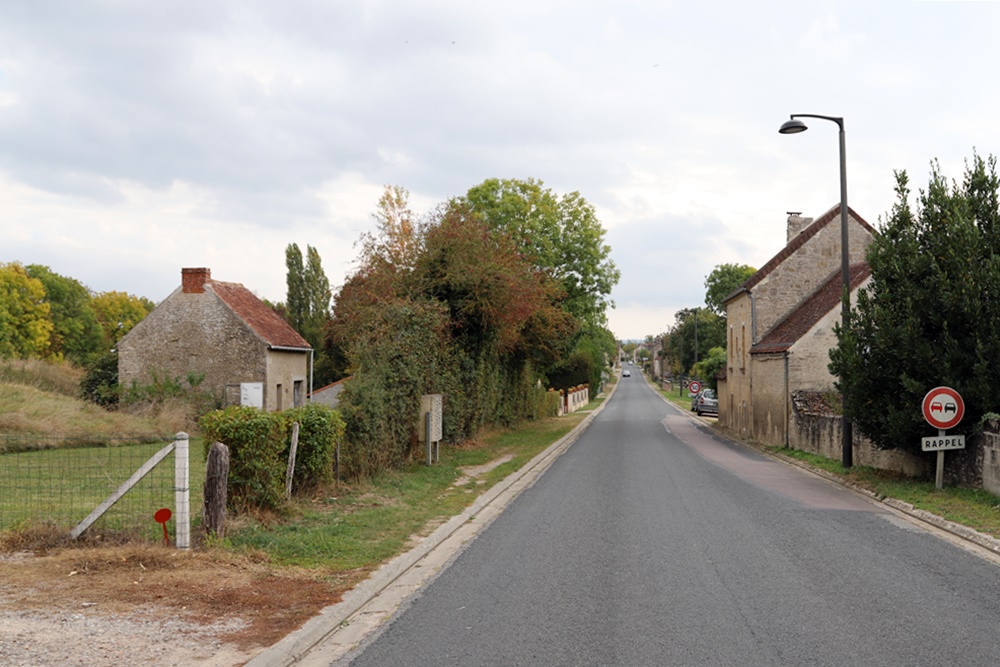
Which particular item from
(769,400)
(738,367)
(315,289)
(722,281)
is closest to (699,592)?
(769,400)

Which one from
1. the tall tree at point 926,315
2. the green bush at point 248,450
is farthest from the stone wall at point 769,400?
the green bush at point 248,450

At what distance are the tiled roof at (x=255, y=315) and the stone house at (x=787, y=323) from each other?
18.1 meters

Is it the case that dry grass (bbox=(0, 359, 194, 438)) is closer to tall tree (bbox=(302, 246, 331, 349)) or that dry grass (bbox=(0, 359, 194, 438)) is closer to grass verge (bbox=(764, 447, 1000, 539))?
grass verge (bbox=(764, 447, 1000, 539))

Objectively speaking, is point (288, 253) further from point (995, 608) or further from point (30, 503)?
point (995, 608)

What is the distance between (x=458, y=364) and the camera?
23.6 m

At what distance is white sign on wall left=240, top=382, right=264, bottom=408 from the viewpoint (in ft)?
97.5

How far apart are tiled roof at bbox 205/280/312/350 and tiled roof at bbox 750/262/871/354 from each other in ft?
59.7

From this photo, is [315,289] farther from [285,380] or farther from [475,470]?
[475,470]

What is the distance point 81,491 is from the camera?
12.1m

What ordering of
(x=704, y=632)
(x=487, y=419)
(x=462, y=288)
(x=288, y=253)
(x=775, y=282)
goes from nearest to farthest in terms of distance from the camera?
(x=704, y=632) → (x=462, y=288) → (x=487, y=419) → (x=775, y=282) → (x=288, y=253)

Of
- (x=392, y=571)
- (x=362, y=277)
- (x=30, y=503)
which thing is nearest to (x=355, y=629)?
(x=392, y=571)

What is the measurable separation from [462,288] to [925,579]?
16.9 metres

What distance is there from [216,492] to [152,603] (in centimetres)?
208

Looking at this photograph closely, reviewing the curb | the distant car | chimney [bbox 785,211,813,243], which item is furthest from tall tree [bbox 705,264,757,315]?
the curb
